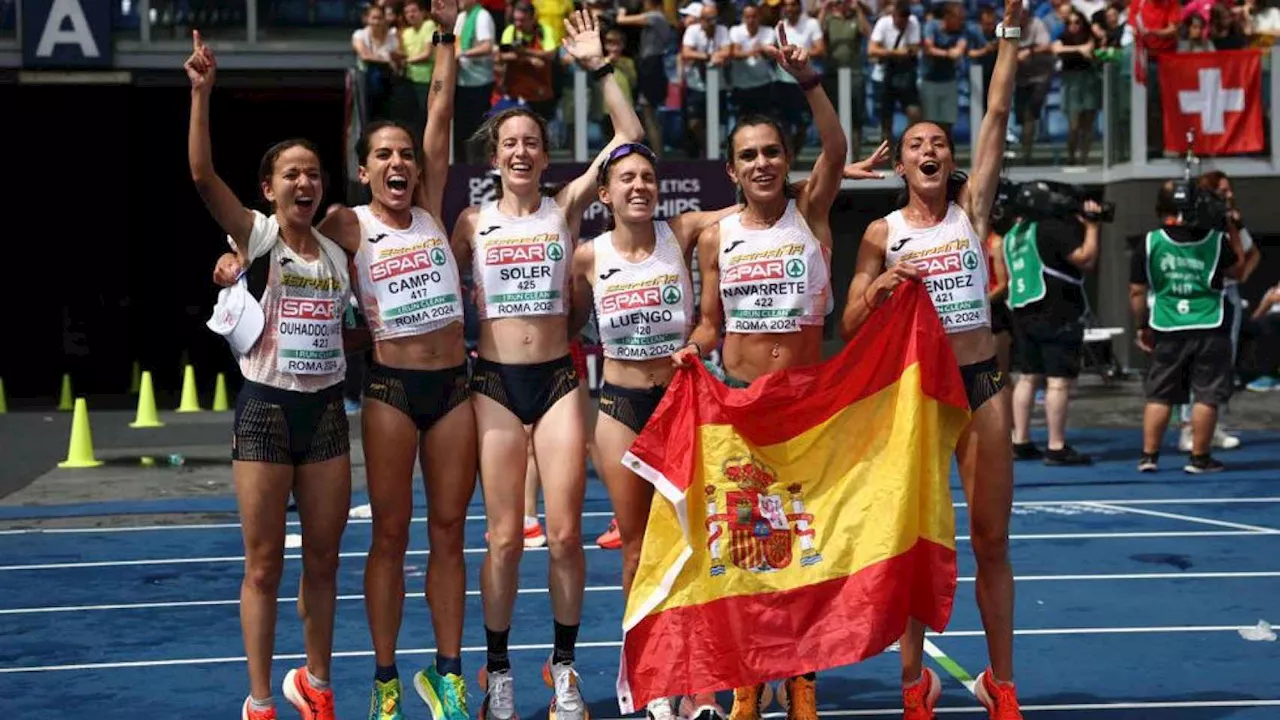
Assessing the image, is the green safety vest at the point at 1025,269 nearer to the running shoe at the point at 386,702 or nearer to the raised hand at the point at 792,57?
the raised hand at the point at 792,57

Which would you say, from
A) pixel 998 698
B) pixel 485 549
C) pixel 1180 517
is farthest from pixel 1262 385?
pixel 998 698

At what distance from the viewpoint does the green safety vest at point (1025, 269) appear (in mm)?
14961

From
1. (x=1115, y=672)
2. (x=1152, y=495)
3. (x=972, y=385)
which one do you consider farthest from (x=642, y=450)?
(x=1152, y=495)

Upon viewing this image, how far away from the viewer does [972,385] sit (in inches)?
276

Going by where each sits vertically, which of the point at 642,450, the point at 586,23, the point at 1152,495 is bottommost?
the point at 1152,495

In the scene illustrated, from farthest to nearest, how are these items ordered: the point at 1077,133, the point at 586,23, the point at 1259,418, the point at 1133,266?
the point at 1077,133
the point at 1259,418
the point at 1133,266
the point at 586,23

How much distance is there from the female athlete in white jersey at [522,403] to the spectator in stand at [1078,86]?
15156 millimetres

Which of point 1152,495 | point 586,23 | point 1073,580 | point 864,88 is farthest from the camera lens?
point 864,88

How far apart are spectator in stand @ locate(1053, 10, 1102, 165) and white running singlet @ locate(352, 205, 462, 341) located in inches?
610

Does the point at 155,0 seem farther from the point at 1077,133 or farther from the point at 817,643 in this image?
the point at 817,643

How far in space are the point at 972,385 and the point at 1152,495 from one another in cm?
699

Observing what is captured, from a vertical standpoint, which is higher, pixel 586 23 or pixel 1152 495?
pixel 586 23

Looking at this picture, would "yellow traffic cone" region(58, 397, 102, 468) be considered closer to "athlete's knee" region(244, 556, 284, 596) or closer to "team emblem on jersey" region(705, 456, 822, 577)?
"athlete's knee" region(244, 556, 284, 596)

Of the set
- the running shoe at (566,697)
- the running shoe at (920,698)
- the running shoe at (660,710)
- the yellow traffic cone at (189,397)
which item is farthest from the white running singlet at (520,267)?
the yellow traffic cone at (189,397)
